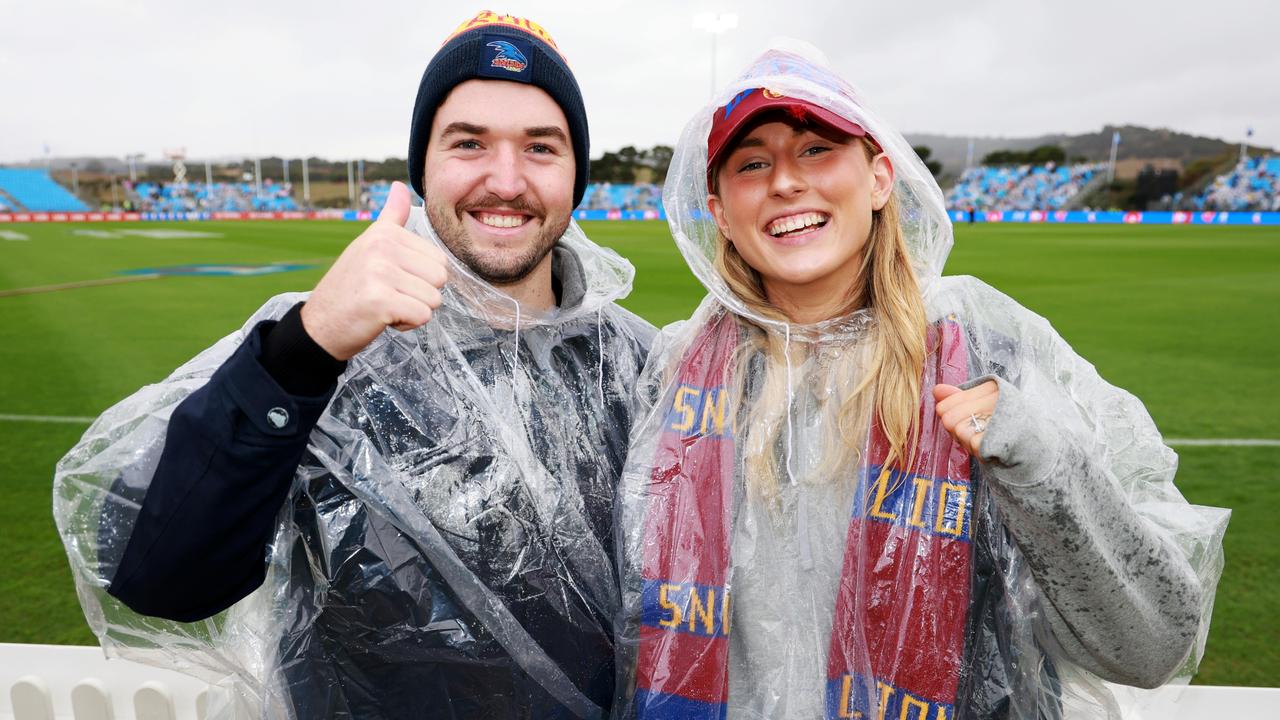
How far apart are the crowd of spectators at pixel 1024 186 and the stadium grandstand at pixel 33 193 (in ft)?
186

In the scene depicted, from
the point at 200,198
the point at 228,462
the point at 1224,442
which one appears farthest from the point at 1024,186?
the point at 228,462

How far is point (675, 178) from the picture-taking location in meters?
1.84

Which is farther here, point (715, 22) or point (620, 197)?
point (620, 197)

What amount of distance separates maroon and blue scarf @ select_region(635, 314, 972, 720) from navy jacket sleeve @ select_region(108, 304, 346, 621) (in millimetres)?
685

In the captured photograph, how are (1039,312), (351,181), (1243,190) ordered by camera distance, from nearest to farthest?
(1039,312) < (1243,190) < (351,181)

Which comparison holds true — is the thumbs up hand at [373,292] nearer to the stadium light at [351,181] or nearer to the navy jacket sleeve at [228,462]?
the navy jacket sleeve at [228,462]

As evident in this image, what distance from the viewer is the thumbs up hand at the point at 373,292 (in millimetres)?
1251

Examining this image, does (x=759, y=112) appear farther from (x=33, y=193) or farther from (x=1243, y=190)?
(x=33, y=193)

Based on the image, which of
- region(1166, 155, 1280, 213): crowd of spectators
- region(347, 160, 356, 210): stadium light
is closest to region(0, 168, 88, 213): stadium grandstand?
region(347, 160, 356, 210): stadium light

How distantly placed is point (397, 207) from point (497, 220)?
37 cm

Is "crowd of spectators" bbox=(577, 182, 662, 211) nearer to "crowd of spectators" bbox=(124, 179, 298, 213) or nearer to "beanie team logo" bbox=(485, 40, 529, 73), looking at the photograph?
"crowd of spectators" bbox=(124, 179, 298, 213)

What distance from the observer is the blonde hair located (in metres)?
1.48

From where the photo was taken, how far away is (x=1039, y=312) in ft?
32.0

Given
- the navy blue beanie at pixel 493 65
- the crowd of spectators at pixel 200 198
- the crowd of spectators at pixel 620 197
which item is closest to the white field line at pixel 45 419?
the navy blue beanie at pixel 493 65
